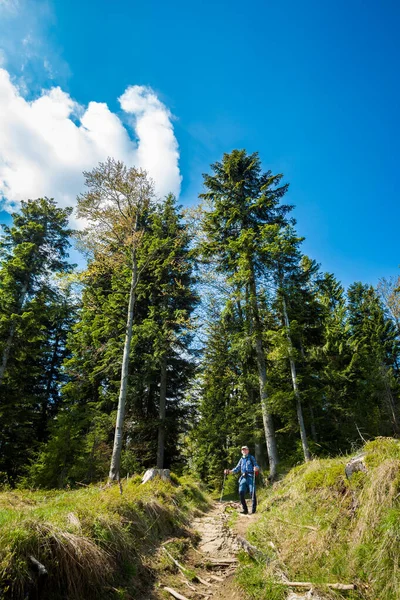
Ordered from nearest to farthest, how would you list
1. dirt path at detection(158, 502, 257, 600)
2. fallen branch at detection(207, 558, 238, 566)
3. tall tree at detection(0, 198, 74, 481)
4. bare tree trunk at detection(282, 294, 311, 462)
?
dirt path at detection(158, 502, 257, 600)
fallen branch at detection(207, 558, 238, 566)
bare tree trunk at detection(282, 294, 311, 462)
tall tree at detection(0, 198, 74, 481)

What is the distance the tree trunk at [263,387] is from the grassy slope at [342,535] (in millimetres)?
7596

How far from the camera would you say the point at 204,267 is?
766 inches

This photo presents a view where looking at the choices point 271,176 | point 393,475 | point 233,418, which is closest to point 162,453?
point 233,418

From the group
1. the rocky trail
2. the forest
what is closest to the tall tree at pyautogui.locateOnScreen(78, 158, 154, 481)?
the forest

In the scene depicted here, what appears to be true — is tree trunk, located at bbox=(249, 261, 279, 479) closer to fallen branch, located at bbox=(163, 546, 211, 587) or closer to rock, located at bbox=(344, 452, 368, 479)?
rock, located at bbox=(344, 452, 368, 479)

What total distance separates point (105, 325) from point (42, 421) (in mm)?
8451

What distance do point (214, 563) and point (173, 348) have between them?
12925 millimetres

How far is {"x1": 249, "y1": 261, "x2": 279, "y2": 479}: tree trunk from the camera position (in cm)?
1289

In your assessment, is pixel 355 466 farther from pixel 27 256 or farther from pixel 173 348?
pixel 27 256

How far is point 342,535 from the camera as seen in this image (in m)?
3.96

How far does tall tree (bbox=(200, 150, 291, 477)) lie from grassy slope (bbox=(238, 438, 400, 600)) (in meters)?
8.85

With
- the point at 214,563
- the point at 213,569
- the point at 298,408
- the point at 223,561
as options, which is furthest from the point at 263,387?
the point at 213,569

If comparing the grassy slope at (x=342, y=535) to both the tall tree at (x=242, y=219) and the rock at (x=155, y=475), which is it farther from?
the tall tree at (x=242, y=219)

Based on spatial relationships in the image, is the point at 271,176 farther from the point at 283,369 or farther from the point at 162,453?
the point at 162,453
